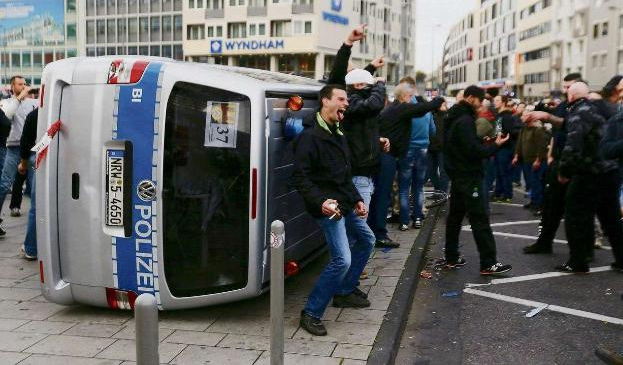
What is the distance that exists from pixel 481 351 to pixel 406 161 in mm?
4410

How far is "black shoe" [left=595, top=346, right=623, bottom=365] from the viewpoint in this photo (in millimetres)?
4090

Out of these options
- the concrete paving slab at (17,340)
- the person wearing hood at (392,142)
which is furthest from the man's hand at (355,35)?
the concrete paving slab at (17,340)

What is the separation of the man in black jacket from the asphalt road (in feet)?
1.10

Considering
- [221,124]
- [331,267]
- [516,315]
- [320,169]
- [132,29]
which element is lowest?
[516,315]

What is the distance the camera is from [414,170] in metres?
9.21

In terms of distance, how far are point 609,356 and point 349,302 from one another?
2041 mm

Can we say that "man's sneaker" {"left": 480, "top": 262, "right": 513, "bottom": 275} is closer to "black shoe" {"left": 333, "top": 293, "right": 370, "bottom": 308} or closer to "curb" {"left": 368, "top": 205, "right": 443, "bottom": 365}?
"curb" {"left": 368, "top": 205, "right": 443, "bottom": 365}

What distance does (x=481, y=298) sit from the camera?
235 inches

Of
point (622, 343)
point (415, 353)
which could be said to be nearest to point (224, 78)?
point (415, 353)

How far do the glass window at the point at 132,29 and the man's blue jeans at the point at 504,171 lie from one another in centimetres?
7331

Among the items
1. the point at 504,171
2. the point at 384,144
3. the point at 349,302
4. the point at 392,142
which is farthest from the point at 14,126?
the point at 504,171

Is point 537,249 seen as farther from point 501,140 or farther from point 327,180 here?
point 327,180

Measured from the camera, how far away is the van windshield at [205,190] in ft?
15.5

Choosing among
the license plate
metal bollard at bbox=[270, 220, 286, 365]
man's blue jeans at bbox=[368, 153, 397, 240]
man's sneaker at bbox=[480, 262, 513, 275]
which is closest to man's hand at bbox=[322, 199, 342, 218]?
metal bollard at bbox=[270, 220, 286, 365]
